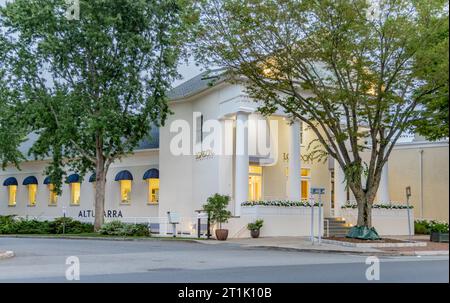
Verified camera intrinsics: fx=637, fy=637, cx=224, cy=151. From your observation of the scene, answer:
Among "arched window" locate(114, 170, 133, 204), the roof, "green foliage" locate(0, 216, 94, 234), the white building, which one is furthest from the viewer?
"arched window" locate(114, 170, 133, 204)

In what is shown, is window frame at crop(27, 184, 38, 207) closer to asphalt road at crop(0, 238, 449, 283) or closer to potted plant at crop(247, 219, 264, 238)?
potted plant at crop(247, 219, 264, 238)

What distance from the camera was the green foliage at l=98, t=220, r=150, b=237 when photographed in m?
33.7

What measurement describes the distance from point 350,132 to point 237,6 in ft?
22.5

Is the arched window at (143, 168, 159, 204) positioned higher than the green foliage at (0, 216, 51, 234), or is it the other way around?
the arched window at (143, 168, 159, 204)

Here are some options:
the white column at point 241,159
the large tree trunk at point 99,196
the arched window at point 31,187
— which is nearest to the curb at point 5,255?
the white column at point 241,159

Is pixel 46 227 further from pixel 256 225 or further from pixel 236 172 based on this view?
pixel 256 225

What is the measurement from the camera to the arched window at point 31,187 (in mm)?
50203

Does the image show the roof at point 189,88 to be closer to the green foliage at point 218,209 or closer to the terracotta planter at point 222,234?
the green foliage at point 218,209

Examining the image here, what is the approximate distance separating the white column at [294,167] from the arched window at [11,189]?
27.0 meters

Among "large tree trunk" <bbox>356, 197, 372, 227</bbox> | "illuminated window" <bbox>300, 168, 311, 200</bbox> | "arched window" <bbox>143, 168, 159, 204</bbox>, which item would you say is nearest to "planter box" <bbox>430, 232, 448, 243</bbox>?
"large tree trunk" <bbox>356, 197, 372, 227</bbox>

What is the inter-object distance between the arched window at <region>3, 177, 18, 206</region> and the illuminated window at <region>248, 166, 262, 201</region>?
78.4 feet

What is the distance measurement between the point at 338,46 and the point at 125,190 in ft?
75.6
